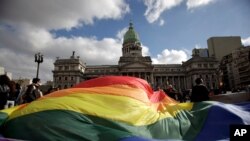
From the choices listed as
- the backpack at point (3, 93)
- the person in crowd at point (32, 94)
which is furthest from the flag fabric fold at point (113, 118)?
the person in crowd at point (32, 94)

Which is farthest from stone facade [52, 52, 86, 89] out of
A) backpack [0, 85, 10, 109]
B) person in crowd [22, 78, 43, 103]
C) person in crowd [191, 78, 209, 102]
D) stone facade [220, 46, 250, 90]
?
person in crowd [191, 78, 209, 102]

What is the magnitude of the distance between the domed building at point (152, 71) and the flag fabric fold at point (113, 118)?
7943 cm

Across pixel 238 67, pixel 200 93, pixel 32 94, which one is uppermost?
pixel 238 67

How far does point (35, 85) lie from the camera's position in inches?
378

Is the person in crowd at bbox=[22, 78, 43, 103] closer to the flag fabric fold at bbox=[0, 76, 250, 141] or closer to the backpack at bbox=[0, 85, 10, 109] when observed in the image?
the backpack at bbox=[0, 85, 10, 109]

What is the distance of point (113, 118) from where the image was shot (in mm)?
4188

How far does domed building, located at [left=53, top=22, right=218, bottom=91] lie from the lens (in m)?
87.0

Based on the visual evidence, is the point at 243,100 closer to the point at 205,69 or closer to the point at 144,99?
the point at 144,99

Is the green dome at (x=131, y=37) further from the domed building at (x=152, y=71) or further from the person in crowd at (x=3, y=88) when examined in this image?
the person in crowd at (x=3, y=88)

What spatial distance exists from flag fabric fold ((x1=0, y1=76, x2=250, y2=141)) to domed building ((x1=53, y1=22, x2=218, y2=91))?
79.4 metres

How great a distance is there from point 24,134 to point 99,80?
2852mm

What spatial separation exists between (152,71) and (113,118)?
3324 inches

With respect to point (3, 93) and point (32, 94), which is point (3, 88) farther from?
point (32, 94)

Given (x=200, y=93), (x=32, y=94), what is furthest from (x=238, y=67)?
(x=32, y=94)
